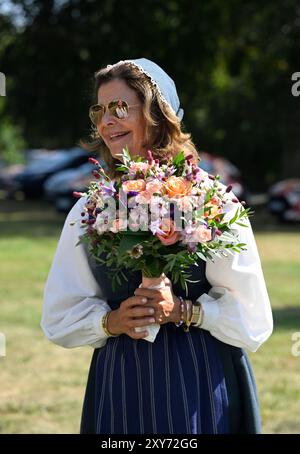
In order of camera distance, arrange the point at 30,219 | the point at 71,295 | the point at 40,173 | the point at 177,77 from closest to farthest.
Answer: the point at 71,295, the point at 30,219, the point at 177,77, the point at 40,173

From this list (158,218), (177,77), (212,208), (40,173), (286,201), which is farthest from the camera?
(40,173)

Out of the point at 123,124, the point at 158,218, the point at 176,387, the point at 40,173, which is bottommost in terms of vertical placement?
the point at 176,387

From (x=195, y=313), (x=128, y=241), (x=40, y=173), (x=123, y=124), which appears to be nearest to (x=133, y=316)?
(x=195, y=313)

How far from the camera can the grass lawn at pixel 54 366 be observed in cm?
587

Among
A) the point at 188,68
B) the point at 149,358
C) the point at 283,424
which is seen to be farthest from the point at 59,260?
the point at 188,68

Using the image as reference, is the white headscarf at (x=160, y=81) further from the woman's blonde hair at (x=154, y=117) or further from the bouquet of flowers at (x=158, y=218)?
the bouquet of flowers at (x=158, y=218)

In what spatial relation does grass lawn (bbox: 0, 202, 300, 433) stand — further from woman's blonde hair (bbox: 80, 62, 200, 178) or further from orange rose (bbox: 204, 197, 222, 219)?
orange rose (bbox: 204, 197, 222, 219)

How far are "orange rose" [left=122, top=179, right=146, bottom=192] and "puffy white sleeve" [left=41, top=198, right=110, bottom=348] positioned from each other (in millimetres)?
472

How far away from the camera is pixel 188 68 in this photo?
24.0m

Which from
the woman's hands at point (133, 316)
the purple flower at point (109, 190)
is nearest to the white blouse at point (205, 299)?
the woman's hands at point (133, 316)

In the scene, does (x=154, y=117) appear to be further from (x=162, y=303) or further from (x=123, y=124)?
(x=162, y=303)

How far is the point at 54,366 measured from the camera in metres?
7.30

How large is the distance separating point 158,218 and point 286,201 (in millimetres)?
18841

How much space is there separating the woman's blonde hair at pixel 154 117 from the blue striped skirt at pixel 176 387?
656mm
